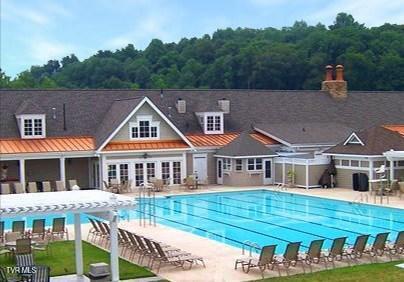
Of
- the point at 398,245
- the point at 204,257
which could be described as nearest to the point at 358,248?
the point at 398,245

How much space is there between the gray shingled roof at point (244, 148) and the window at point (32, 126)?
33.3 ft

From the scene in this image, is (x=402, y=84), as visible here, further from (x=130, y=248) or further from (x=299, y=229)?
(x=130, y=248)

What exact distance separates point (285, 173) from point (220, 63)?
48.2 metres

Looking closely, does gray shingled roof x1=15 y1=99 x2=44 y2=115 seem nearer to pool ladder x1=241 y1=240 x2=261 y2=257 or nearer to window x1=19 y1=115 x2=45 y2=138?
window x1=19 y1=115 x2=45 y2=138

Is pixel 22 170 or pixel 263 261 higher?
pixel 22 170

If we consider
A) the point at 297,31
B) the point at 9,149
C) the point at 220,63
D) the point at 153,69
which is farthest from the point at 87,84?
the point at 9,149

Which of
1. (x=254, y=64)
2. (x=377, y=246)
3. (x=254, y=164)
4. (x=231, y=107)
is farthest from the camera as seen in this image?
(x=254, y=64)

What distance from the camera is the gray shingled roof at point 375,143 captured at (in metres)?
33.6

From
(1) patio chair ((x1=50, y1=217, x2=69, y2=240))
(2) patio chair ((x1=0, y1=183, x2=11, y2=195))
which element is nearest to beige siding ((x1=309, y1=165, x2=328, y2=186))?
(2) patio chair ((x1=0, y1=183, x2=11, y2=195))

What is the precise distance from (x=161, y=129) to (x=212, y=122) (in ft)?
13.9

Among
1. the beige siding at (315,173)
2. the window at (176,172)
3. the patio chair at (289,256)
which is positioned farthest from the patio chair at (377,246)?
the window at (176,172)

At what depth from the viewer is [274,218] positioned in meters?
26.3

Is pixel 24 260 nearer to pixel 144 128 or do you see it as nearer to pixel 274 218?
pixel 274 218

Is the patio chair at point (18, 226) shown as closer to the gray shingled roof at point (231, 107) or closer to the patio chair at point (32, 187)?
the patio chair at point (32, 187)
